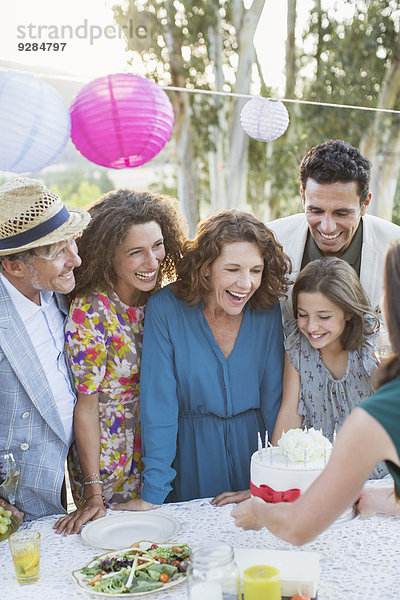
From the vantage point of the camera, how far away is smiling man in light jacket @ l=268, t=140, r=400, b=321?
9.66 ft

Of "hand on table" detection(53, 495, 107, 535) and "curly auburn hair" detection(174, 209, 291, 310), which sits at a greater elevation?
"curly auburn hair" detection(174, 209, 291, 310)

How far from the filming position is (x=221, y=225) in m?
2.64

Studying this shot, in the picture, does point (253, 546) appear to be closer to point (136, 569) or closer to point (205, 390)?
point (136, 569)

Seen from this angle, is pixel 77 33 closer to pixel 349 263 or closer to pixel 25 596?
pixel 349 263

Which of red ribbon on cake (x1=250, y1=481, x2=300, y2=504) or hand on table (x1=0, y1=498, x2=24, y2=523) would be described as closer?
red ribbon on cake (x1=250, y1=481, x2=300, y2=504)

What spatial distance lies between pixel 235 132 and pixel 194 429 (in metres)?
7.89

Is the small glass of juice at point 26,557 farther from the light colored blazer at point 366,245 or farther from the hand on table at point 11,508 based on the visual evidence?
the light colored blazer at point 366,245

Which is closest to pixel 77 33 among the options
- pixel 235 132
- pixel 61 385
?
pixel 235 132

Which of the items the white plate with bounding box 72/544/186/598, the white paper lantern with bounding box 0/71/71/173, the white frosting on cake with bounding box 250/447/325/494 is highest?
the white paper lantern with bounding box 0/71/71/173

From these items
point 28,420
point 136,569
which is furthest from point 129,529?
point 28,420

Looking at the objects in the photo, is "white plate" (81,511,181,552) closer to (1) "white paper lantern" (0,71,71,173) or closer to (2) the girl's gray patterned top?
(2) the girl's gray patterned top

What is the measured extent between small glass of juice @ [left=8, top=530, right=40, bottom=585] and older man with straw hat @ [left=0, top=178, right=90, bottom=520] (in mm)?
447

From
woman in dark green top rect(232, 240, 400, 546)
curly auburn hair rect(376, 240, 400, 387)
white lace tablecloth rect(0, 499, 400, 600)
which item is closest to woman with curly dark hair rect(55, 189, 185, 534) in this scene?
white lace tablecloth rect(0, 499, 400, 600)

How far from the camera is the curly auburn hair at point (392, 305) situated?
4.65 feet
